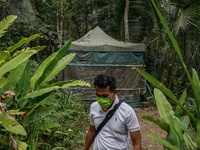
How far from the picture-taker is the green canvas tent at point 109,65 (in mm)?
8219

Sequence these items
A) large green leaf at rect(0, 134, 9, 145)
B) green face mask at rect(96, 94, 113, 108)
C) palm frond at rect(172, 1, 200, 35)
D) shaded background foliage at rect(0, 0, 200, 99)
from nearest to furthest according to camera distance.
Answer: green face mask at rect(96, 94, 113, 108) < large green leaf at rect(0, 134, 9, 145) < palm frond at rect(172, 1, 200, 35) < shaded background foliage at rect(0, 0, 200, 99)

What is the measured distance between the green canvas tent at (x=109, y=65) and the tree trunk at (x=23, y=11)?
282 cm

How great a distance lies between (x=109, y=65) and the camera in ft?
27.6

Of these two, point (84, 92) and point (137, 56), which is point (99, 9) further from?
point (84, 92)

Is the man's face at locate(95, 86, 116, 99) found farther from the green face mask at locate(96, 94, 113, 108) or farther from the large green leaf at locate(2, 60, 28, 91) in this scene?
the large green leaf at locate(2, 60, 28, 91)

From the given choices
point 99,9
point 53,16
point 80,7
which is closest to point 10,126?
point 53,16

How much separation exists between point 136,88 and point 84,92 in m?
2.52

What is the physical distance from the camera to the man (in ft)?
5.76

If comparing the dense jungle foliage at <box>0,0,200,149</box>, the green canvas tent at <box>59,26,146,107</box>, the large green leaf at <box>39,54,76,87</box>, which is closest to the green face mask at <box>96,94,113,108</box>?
the dense jungle foliage at <box>0,0,200,149</box>

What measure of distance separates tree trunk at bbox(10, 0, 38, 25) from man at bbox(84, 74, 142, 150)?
8258 mm

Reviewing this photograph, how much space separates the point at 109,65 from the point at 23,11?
528cm

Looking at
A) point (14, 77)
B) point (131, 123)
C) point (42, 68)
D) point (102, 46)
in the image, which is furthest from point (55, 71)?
point (102, 46)

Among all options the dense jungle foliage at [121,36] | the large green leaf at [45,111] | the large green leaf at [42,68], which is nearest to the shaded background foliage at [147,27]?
the dense jungle foliage at [121,36]

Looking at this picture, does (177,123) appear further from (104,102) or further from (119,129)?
(104,102)
